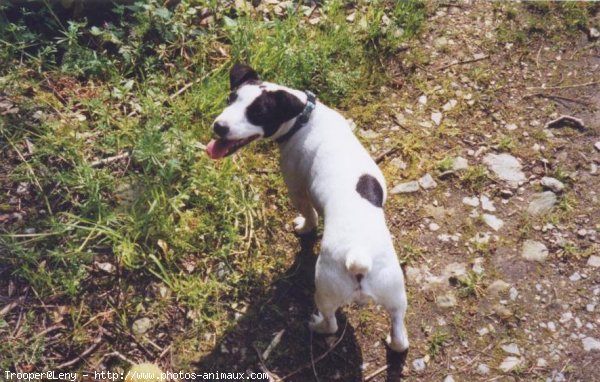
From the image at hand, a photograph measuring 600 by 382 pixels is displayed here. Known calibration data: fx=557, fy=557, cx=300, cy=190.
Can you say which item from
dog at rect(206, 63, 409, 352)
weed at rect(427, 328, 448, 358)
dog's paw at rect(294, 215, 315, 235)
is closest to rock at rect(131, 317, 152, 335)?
dog at rect(206, 63, 409, 352)

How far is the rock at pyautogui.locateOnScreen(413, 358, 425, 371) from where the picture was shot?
286 cm

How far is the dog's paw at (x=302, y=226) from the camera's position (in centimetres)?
325

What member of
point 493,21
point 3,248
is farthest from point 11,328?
point 493,21

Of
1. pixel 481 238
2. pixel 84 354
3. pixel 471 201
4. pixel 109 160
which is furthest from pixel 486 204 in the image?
pixel 84 354

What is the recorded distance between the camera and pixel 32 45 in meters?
3.64

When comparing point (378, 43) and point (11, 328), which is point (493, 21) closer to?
point (378, 43)

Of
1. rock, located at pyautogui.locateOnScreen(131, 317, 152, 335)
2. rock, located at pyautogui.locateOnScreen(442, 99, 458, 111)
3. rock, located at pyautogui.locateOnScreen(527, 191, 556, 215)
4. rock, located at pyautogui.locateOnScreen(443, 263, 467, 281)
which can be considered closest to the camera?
rock, located at pyautogui.locateOnScreen(131, 317, 152, 335)

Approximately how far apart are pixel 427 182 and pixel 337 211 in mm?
1248

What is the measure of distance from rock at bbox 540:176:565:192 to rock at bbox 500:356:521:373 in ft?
3.85

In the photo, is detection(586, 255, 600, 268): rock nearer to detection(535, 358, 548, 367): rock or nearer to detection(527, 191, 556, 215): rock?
detection(527, 191, 556, 215): rock

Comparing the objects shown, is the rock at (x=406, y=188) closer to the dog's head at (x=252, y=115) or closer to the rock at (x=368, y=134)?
the rock at (x=368, y=134)

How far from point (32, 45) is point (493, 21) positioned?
335 centimetres

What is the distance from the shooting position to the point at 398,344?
279 centimetres

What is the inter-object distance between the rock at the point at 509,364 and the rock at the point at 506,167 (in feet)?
3.76
